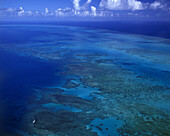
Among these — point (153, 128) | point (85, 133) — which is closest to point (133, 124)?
point (153, 128)

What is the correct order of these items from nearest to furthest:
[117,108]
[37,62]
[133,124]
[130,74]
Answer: [133,124]
[117,108]
[130,74]
[37,62]

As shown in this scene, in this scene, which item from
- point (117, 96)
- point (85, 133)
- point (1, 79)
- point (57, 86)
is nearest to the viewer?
point (85, 133)

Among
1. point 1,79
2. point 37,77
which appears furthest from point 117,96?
point 1,79

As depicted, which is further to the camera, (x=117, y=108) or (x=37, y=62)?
(x=37, y=62)

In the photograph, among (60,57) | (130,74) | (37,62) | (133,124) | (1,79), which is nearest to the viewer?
(133,124)

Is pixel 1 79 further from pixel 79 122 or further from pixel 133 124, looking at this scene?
pixel 133 124

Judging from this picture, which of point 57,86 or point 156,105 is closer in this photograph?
point 156,105

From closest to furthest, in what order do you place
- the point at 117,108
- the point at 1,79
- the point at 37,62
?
the point at 117,108 → the point at 1,79 → the point at 37,62

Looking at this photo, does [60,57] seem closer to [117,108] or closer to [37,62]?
[37,62]
